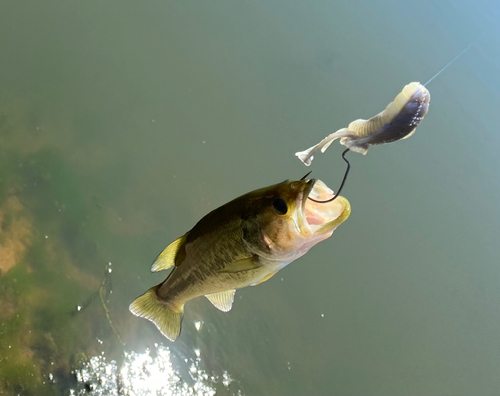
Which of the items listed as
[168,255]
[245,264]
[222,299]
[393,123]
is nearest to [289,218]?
[245,264]

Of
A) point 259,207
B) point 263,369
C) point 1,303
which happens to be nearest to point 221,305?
point 259,207

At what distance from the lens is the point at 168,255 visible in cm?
149

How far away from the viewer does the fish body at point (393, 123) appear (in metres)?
1.12

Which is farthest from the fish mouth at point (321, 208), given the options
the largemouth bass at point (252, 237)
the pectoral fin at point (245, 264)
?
the pectoral fin at point (245, 264)

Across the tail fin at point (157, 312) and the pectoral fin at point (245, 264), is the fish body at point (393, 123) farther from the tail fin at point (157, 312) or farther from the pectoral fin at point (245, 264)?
the tail fin at point (157, 312)

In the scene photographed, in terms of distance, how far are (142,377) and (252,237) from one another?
221 centimetres

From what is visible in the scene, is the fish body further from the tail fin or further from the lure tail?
the tail fin

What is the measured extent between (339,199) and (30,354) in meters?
2.65

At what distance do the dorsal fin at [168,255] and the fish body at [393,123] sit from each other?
1.94 ft

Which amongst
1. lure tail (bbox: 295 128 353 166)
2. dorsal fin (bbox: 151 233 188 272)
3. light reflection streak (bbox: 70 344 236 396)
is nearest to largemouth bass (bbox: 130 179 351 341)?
dorsal fin (bbox: 151 233 188 272)

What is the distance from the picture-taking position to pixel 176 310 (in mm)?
1645

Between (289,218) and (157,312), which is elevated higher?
(289,218)

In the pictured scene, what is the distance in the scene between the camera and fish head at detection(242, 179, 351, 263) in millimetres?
1144

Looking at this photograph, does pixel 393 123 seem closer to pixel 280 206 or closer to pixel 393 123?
pixel 393 123
